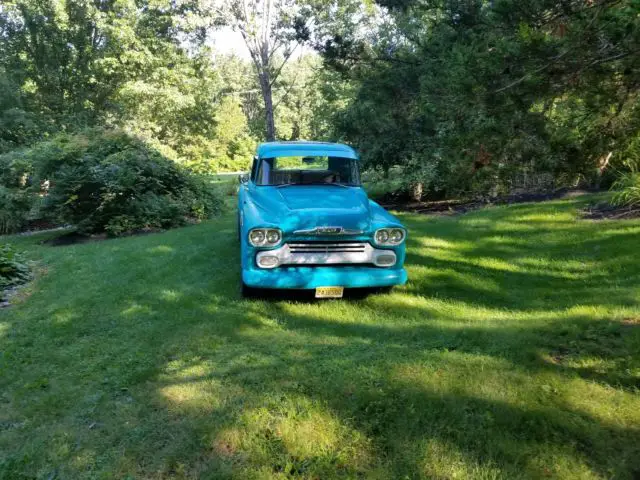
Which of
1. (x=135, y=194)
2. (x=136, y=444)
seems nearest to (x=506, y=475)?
(x=136, y=444)

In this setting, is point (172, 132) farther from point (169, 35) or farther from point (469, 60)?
point (469, 60)

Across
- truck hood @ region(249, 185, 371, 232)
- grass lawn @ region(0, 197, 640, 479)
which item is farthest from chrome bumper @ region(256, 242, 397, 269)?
grass lawn @ region(0, 197, 640, 479)

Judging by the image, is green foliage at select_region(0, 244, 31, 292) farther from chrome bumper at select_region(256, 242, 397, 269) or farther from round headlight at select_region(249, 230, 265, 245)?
chrome bumper at select_region(256, 242, 397, 269)

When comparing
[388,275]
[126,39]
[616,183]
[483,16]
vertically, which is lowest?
[388,275]

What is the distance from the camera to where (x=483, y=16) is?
25.9 ft

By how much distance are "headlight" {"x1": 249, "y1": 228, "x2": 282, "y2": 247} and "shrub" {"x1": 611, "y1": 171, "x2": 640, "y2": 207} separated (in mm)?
6534

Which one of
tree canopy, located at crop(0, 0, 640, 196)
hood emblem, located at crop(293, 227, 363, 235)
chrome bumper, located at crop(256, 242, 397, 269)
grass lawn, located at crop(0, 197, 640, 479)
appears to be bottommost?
grass lawn, located at crop(0, 197, 640, 479)

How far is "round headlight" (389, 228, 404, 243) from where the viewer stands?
5.89 metres

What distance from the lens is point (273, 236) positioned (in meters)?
5.63

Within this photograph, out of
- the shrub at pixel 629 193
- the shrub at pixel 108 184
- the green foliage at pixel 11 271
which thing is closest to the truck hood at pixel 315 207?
the green foliage at pixel 11 271

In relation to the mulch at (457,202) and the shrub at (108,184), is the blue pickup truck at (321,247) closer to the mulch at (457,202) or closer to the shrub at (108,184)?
the mulch at (457,202)

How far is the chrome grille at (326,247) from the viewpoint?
225 inches

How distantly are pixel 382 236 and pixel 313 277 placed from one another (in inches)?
36.2

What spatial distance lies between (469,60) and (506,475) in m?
3.87
